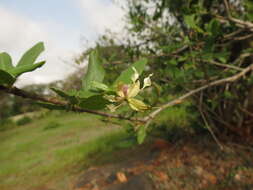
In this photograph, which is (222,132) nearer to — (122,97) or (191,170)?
(191,170)

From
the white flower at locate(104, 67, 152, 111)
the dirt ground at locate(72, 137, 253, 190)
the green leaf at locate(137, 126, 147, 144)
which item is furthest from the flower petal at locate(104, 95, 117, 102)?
the dirt ground at locate(72, 137, 253, 190)

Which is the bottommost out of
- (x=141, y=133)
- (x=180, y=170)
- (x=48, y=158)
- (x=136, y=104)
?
(x=48, y=158)

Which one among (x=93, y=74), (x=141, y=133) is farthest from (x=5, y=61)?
(x=141, y=133)

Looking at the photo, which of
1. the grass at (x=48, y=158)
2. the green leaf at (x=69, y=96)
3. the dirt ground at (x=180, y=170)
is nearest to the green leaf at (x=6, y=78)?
the green leaf at (x=69, y=96)

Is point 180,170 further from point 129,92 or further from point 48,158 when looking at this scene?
point 48,158

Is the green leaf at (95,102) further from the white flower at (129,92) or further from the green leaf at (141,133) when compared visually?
the green leaf at (141,133)

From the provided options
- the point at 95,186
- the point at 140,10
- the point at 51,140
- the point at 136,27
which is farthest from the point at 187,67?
the point at 51,140
